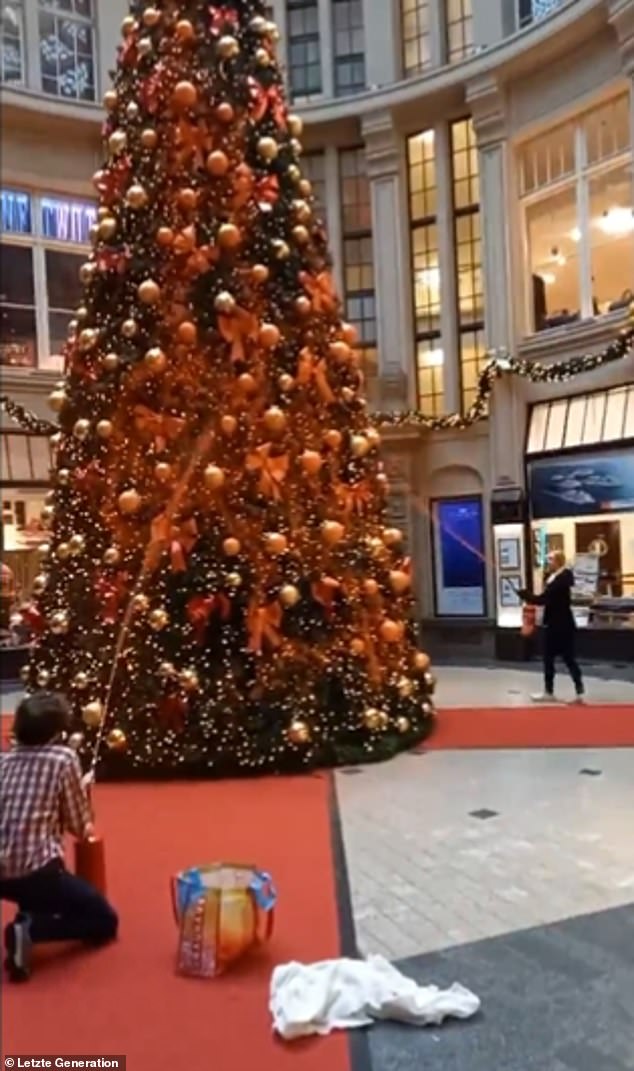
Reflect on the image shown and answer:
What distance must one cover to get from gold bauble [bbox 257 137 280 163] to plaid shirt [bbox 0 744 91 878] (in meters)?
5.21

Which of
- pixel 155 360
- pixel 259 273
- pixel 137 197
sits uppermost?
pixel 137 197

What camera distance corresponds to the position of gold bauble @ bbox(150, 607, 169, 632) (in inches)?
282

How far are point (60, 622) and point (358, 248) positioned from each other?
11920 millimetres

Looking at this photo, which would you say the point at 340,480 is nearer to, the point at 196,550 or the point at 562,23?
the point at 196,550

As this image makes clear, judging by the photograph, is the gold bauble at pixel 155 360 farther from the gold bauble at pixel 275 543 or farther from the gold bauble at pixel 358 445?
the gold bauble at pixel 358 445

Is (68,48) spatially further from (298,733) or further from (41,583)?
(298,733)

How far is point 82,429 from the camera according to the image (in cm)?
752

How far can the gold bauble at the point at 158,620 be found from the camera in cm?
715

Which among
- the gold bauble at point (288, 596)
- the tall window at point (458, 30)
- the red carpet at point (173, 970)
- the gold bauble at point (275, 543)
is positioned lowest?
the red carpet at point (173, 970)

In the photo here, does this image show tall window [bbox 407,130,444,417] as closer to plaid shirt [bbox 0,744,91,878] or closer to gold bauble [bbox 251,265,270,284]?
gold bauble [bbox 251,265,270,284]

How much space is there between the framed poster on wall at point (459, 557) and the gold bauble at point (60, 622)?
31.6 ft

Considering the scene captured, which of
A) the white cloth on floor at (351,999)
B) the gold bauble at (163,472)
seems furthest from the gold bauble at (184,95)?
the white cloth on floor at (351,999)

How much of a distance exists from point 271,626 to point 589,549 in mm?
8016

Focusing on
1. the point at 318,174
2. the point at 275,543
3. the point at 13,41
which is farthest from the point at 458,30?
the point at 275,543
